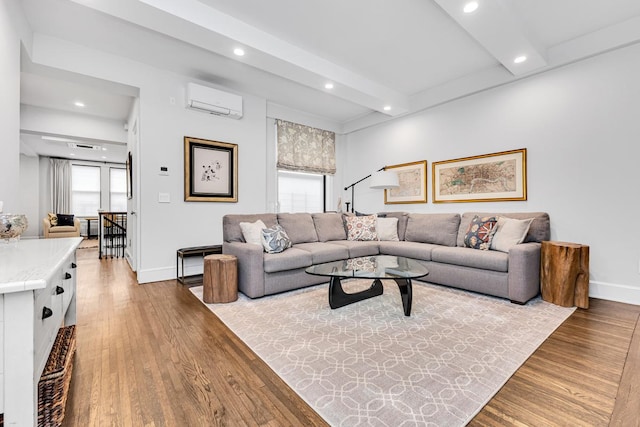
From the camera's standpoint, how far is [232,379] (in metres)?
1.61

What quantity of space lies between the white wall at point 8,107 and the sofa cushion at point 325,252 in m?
2.63

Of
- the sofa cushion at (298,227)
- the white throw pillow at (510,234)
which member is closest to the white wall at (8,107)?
the sofa cushion at (298,227)

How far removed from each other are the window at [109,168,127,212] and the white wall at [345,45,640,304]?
34.2ft

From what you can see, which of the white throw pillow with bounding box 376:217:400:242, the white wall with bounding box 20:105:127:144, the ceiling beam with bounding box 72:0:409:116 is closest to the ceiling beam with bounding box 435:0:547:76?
the ceiling beam with bounding box 72:0:409:116

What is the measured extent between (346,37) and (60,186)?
32.6 feet

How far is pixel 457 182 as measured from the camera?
4270 mm

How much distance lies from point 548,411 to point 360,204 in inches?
180

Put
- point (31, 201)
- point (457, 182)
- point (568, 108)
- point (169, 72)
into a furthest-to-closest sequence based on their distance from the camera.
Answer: point (31, 201), point (457, 182), point (169, 72), point (568, 108)

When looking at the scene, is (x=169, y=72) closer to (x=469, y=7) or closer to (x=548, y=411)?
(x=469, y=7)

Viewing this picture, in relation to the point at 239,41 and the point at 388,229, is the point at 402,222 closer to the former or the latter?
the point at 388,229

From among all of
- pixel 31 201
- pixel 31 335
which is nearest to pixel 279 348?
pixel 31 335

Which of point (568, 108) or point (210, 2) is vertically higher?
point (210, 2)

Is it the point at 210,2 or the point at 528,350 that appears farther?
the point at 210,2

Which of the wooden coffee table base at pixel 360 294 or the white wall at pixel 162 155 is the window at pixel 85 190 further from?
the wooden coffee table base at pixel 360 294
